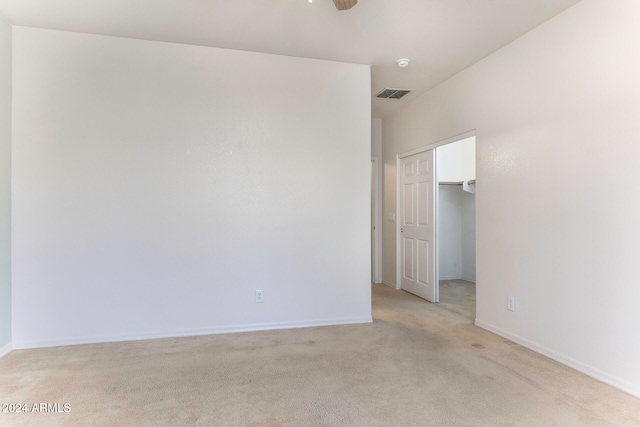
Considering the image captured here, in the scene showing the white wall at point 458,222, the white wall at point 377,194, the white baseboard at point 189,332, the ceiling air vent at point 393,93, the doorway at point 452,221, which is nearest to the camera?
the white baseboard at point 189,332

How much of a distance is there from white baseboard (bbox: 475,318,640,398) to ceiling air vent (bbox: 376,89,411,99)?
2919mm

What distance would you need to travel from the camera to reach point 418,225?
490 centimetres

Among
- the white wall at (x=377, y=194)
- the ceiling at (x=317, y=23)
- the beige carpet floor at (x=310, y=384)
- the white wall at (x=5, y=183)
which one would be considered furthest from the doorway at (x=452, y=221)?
the white wall at (x=5, y=183)

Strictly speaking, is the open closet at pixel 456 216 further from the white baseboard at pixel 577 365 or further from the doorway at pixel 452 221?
the white baseboard at pixel 577 365

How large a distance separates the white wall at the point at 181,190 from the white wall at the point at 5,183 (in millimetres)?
64

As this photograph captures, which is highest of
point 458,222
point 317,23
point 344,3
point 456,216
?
point 317,23

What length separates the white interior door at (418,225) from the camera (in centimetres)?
461

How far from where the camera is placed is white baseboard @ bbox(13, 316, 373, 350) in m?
3.08

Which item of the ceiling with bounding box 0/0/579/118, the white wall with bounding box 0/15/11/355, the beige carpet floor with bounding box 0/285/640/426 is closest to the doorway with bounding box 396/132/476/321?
the ceiling with bounding box 0/0/579/118

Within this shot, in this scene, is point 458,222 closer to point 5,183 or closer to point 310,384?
point 310,384

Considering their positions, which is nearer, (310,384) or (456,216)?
(310,384)

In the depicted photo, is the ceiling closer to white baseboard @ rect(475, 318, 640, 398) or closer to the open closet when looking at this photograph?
the open closet

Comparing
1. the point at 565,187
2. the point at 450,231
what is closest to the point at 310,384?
the point at 565,187

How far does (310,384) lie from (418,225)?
3.04 meters
